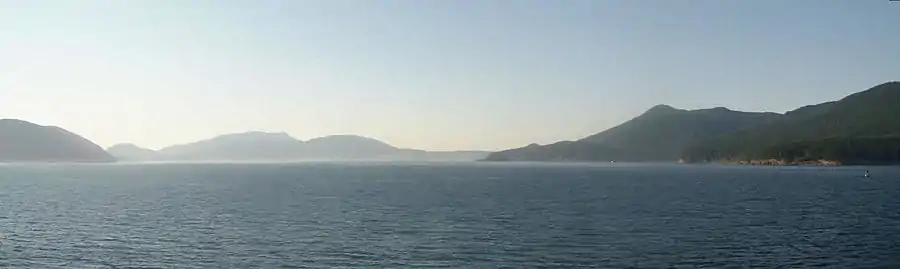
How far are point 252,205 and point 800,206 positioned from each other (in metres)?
61.7

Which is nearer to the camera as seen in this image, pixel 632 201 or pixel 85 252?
pixel 85 252

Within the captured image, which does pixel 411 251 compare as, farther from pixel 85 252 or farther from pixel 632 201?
pixel 632 201

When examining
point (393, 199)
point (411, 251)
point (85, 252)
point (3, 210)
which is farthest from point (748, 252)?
point (3, 210)

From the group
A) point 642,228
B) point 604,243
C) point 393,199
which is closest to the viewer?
point 604,243

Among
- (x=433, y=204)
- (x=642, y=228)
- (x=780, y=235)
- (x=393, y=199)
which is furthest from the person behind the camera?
(x=393, y=199)

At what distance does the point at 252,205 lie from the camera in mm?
90125

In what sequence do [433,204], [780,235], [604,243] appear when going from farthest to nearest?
1. [433,204]
2. [780,235]
3. [604,243]

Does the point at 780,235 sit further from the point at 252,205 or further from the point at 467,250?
the point at 252,205

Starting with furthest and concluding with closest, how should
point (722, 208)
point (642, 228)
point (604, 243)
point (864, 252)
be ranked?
1. point (722, 208)
2. point (642, 228)
3. point (604, 243)
4. point (864, 252)

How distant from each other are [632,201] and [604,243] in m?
43.3

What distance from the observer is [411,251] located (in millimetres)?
48188

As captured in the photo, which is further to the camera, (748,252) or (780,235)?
(780,235)

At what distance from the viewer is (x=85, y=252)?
4844 centimetres

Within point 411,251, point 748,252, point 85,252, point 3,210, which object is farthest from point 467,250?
point 3,210
